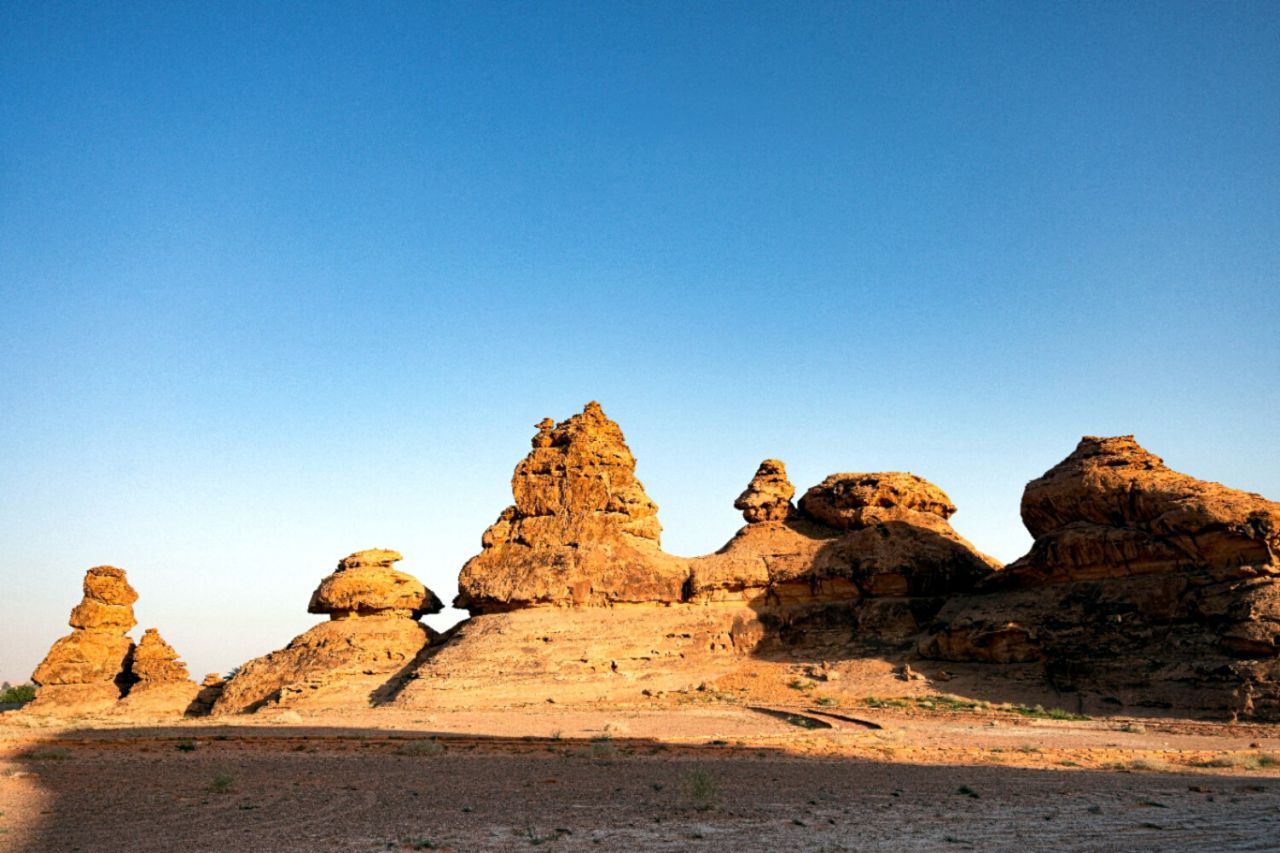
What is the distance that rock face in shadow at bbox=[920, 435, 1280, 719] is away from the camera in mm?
25625

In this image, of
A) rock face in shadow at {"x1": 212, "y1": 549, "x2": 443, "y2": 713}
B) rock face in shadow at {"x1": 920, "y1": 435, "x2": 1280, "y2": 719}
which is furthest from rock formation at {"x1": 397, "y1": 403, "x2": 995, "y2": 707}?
rock face in shadow at {"x1": 920, "y1": 435, "x2": 1280, "y2": 719}

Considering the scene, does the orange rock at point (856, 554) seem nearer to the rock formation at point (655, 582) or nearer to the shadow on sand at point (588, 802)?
the rock formation at point (655, 582)

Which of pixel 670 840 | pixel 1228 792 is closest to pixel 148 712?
pixel 670 840

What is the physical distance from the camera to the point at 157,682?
39.9 m

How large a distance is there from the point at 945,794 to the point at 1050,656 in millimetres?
20147

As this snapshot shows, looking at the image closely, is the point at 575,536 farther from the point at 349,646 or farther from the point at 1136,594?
the point at 1136,594

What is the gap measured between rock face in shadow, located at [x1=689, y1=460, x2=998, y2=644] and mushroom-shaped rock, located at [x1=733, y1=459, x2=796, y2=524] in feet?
2.29

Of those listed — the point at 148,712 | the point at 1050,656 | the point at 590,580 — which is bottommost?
the point at 148,712

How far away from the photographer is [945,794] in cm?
1276

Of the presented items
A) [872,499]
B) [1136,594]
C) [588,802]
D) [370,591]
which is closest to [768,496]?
[872,499]

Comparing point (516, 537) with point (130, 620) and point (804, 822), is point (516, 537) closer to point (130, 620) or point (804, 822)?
point (130, 620)

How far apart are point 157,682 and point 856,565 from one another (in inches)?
1282

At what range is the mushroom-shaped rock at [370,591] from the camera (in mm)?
39406

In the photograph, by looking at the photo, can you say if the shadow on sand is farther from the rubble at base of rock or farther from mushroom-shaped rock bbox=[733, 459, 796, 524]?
mushroom-shaped rock bbox=[733, 459, 796, 524]
